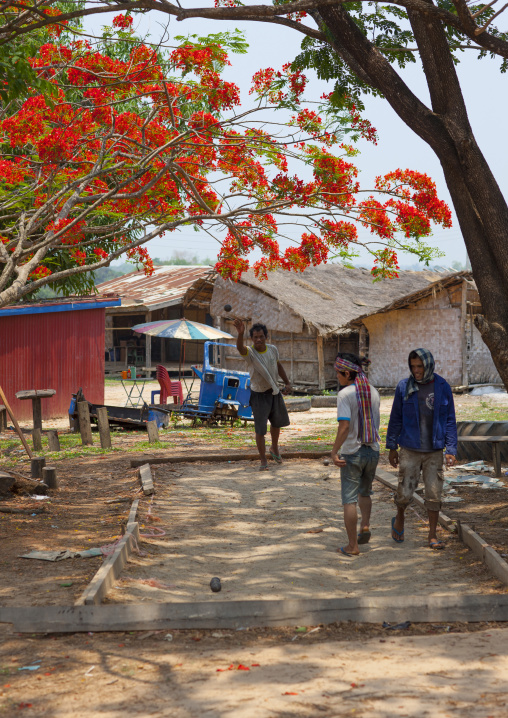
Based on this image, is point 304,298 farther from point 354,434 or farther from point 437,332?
point 354,434

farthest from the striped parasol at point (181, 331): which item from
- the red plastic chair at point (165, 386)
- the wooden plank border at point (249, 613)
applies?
the wooden plank border at point (249, 613)

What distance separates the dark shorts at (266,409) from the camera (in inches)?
375

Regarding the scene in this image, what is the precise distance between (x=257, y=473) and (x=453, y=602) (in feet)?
18.3

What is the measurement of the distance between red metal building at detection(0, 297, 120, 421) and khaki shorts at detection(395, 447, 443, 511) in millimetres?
12787

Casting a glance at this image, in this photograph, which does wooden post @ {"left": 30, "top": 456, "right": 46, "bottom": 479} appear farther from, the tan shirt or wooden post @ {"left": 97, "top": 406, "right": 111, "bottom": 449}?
wooden post @ {"left": 97, "top": 406, "right": 111, "bottom": 449}

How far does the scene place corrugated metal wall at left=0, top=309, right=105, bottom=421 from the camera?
17.6m

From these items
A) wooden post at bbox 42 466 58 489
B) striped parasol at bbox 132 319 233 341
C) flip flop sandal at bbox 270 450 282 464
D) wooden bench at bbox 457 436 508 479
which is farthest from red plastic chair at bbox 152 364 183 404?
wooden bench at bbox 457 436 508 479

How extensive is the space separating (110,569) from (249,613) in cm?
124

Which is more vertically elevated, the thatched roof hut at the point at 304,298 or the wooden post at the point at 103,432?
the thatched roof hut at the point at 304,298

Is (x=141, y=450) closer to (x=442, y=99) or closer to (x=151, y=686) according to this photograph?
(x=442, y=99)

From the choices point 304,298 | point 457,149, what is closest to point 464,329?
point 304,298

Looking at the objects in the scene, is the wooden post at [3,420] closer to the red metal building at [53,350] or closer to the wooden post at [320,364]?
the red metal building at [53,350]

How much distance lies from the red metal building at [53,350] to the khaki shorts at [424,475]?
1279 cm

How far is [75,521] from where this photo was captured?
7602 millimetres
